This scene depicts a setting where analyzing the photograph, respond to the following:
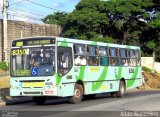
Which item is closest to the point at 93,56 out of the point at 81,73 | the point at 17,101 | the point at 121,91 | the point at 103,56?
the point at 103,56

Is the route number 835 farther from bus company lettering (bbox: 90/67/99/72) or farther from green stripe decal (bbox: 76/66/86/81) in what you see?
bus company lettering (bbox: 90/67/99/72)

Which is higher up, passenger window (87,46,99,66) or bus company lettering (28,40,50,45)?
bus company lettering (28,40,50,45)

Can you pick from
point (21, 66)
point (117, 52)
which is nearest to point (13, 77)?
point (21, 66)

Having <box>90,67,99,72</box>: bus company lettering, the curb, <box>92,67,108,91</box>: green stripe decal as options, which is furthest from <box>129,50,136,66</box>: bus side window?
the curb

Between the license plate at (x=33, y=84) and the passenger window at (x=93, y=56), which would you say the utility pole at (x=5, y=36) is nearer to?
the passenger window at (x=93, y=56)

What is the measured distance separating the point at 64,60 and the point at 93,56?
9.70 feet

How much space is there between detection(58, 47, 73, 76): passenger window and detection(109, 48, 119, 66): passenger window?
177 inches

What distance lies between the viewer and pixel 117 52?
2547 cm

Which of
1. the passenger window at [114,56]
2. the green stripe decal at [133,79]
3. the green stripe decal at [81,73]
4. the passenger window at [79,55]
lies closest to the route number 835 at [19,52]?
the passenger window at [79,55]

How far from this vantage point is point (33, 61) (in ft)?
65.1

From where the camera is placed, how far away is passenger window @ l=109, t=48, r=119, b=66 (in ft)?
80.8

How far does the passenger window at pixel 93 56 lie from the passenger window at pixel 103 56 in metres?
0.44

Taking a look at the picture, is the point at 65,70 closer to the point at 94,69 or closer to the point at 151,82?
the point at 94,69

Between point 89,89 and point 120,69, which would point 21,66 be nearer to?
point 89,89
